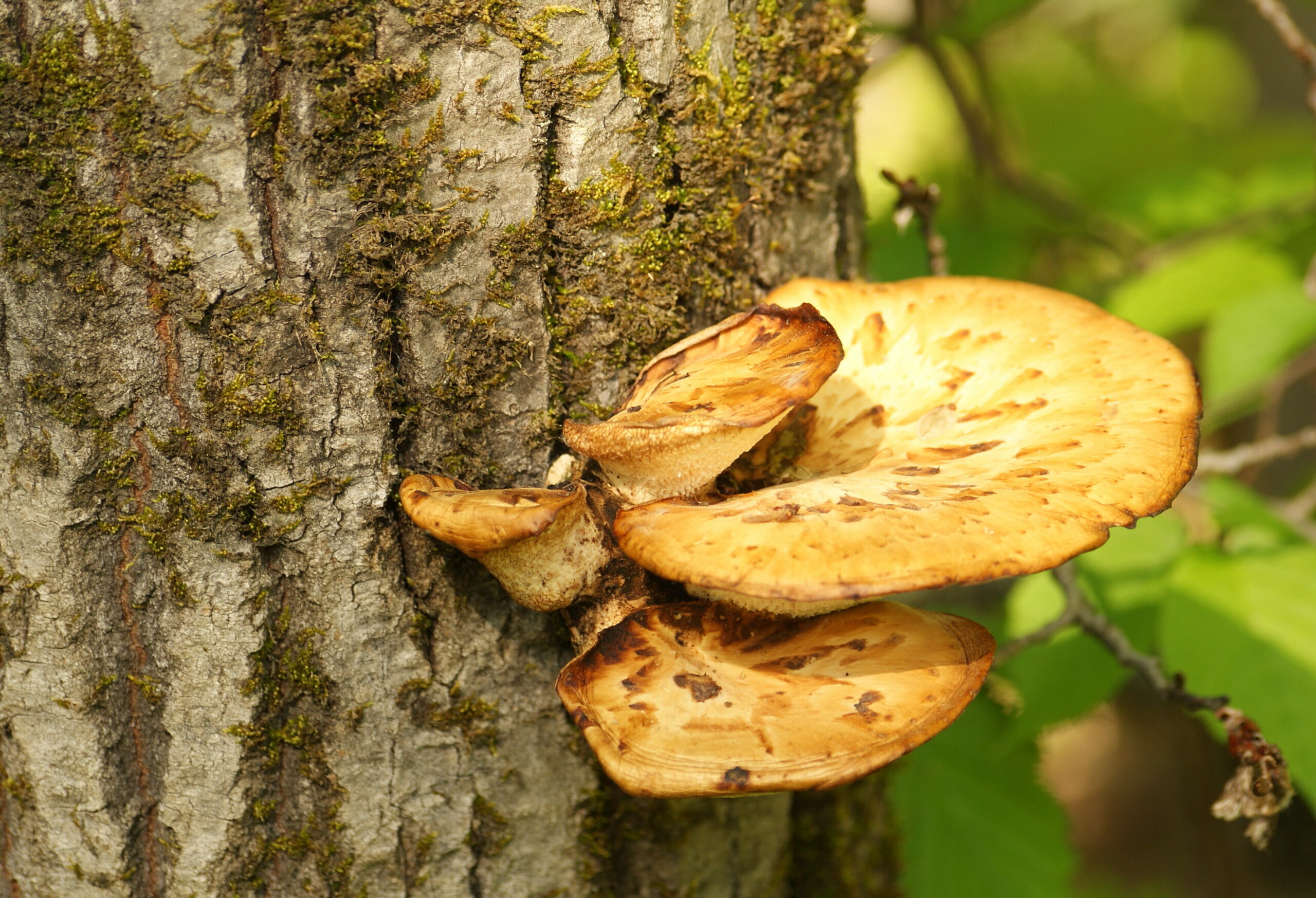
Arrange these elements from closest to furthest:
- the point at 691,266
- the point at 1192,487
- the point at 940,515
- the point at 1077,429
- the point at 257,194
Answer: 1. the point at 940,515
2. the point at 257,194
3. the point at 1077,429
4. the point at 691,266
5. the point at 1192,487

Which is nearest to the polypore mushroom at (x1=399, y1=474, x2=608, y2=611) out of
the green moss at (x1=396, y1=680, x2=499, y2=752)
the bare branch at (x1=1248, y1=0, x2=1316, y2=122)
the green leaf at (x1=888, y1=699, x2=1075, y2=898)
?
the green moss at (x1=396, y1=680, x2=499, y2=752)

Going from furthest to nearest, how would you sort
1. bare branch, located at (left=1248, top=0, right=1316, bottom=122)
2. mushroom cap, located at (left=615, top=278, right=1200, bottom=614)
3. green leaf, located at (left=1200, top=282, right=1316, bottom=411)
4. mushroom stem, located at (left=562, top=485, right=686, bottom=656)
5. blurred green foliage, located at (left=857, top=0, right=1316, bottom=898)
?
green leaf, located at (left=1200, top=282, right=1316, bottom=411) < blurred green foliage, located at (left=857, top=0, right=1316, bottom=898) < bare branch, located at (left=1248, top=0, right=1316, bottom=122) < mushroom stem, located at (left=562, top=485, right=686, bottom=656) < mushroom cap, located at (left=615, top=278, right=1200, bottom=614)

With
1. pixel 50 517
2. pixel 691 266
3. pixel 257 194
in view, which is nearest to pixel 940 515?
pixel 691 266

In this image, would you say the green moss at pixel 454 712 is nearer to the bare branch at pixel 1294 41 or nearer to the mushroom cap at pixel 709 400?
the mushroom cap at pixel 709 400

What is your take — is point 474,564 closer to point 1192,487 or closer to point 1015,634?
point 1015,634

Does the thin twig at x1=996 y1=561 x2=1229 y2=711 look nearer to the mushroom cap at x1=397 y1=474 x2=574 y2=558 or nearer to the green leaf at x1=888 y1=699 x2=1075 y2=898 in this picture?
the green leaf at x1=888 y1=699 x2=1075 y2=898

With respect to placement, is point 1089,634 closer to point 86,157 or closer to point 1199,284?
point 1199,284
